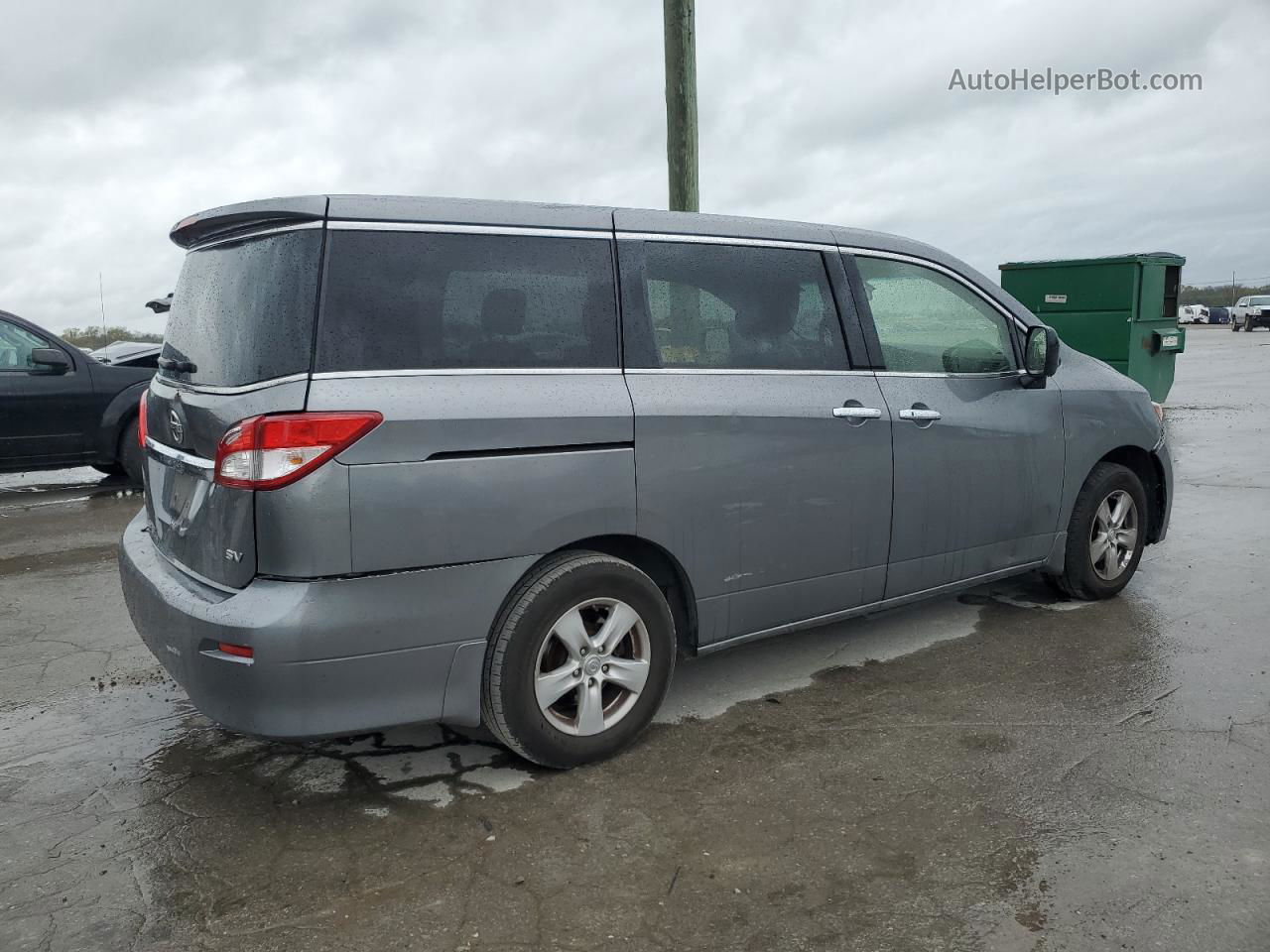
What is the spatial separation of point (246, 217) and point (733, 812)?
2.34 metres

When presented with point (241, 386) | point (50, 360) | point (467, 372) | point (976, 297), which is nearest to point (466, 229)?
point (467, 372)

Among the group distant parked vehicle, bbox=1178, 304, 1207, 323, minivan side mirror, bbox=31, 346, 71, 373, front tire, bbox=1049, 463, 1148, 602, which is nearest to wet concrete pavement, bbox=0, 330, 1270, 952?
front tire, bbox=1049, 463, 1148, 602

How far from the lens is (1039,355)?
195 inches

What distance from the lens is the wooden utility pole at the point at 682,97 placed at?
905 centimetres

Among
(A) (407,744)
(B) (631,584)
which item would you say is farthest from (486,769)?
(B) (631,584)

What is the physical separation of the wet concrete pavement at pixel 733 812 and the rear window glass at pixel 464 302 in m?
1.36

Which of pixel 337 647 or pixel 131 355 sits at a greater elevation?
pixel 131 355

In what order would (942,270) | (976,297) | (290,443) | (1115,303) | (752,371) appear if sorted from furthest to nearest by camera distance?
(1115,303) < (976,297) < (942,270) < (752,371) < (290,443)

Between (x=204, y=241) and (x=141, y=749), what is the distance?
1.78 metres

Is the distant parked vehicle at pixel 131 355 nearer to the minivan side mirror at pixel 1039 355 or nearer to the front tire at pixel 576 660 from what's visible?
the front tire at pixel 576 660

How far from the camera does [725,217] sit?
4.11 m

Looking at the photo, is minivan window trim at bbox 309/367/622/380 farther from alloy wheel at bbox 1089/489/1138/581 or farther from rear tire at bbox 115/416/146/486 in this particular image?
rear tire at bbox 115/416/146/486

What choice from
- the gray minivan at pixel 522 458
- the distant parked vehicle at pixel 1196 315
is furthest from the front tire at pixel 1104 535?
the distant parked vehicle at pixel 1196 315

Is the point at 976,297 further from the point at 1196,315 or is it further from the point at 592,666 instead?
the point at 1196,315
